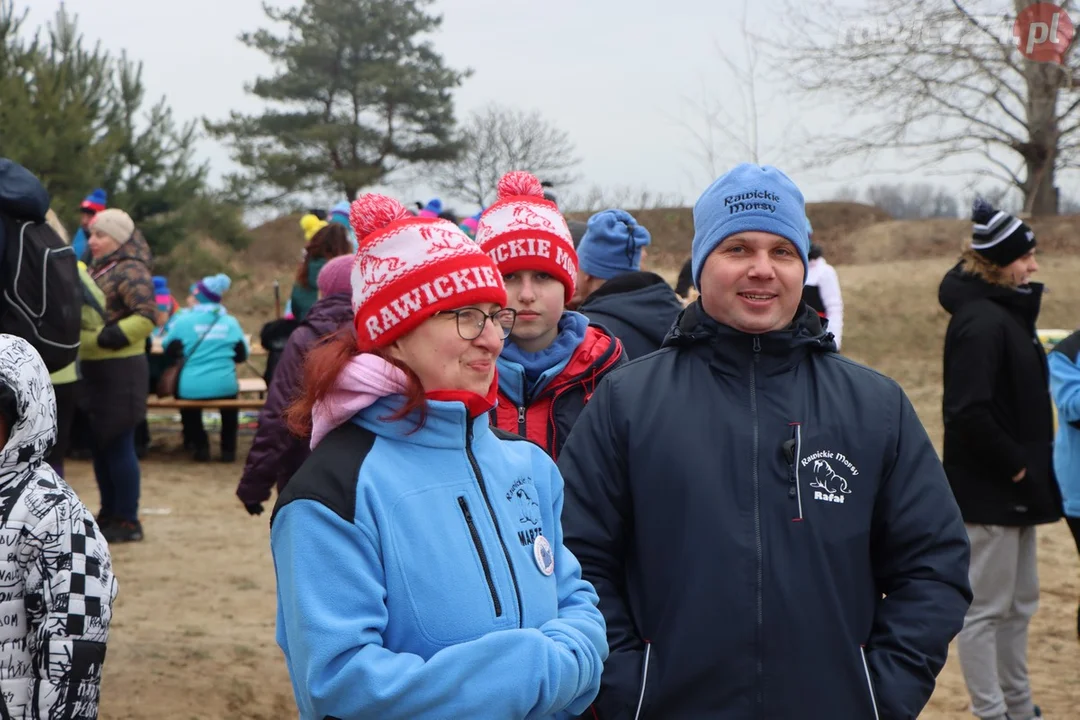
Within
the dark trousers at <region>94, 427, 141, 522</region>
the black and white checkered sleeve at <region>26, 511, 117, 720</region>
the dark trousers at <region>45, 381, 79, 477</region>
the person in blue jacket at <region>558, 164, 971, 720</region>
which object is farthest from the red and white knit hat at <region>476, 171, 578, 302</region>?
the dark trousers at <region>94, 427, 141, 522</region>

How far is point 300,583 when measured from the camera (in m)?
1.98

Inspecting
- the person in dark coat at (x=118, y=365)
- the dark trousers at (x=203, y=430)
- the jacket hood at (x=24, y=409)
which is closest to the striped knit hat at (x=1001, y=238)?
the jacket hood at (x=24, y=409)

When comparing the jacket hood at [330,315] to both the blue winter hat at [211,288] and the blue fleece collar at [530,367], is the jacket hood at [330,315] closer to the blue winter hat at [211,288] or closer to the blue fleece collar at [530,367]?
the blue fleece collar at [530,367]

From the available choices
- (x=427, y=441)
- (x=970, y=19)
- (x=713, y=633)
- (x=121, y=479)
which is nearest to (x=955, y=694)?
(x=713, y=633)

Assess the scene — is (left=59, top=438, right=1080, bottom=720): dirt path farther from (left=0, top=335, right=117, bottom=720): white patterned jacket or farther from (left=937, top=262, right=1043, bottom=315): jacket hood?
(left=0, top=335, right=117, bottom=720): white patterned jacket

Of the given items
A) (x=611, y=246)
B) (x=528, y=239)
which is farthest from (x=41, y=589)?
(x=611, y=246)

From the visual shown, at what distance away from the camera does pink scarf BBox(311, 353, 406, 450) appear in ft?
6.95

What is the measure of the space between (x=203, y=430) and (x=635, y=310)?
837 centimetres

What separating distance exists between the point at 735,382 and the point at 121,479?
612 cm

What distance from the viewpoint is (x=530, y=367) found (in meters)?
3.34

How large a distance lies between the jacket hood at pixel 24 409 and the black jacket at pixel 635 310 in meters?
1.87

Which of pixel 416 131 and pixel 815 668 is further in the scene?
pixel 416 131

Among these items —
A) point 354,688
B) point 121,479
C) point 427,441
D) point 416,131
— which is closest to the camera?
point 354,688

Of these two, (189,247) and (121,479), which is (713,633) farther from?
(189,247)
